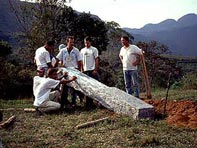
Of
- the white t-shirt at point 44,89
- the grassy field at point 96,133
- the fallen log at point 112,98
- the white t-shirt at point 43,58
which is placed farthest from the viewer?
the white t-shirt at point 43,58

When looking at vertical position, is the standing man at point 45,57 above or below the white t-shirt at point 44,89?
above

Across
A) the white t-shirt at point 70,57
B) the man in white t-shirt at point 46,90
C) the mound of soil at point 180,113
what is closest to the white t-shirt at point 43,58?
the man in white t-shirt at point 46,90

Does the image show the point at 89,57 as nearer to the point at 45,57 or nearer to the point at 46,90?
the point at 45,57

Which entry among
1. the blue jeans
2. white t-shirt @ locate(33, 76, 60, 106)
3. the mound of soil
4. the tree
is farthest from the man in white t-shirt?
the tree

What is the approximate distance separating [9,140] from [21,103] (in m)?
5.79

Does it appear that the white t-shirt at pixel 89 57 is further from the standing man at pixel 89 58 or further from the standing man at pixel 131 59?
the standing man at pixel 131 59

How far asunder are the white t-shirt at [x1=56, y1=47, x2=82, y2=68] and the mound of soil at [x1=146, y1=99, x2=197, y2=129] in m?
2.43

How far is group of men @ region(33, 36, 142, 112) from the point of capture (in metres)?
10.7

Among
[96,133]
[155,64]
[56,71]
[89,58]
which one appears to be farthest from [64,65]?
[155,64]

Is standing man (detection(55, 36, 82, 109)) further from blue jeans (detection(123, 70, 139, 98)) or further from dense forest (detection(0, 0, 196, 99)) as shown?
dense forest (detection(0, 0, 196, 99))

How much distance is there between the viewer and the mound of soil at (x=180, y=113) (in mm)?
8450

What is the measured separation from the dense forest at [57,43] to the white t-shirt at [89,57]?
351 inches

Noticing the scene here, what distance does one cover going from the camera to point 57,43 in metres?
24.4

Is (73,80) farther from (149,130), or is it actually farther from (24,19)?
(24,19)
